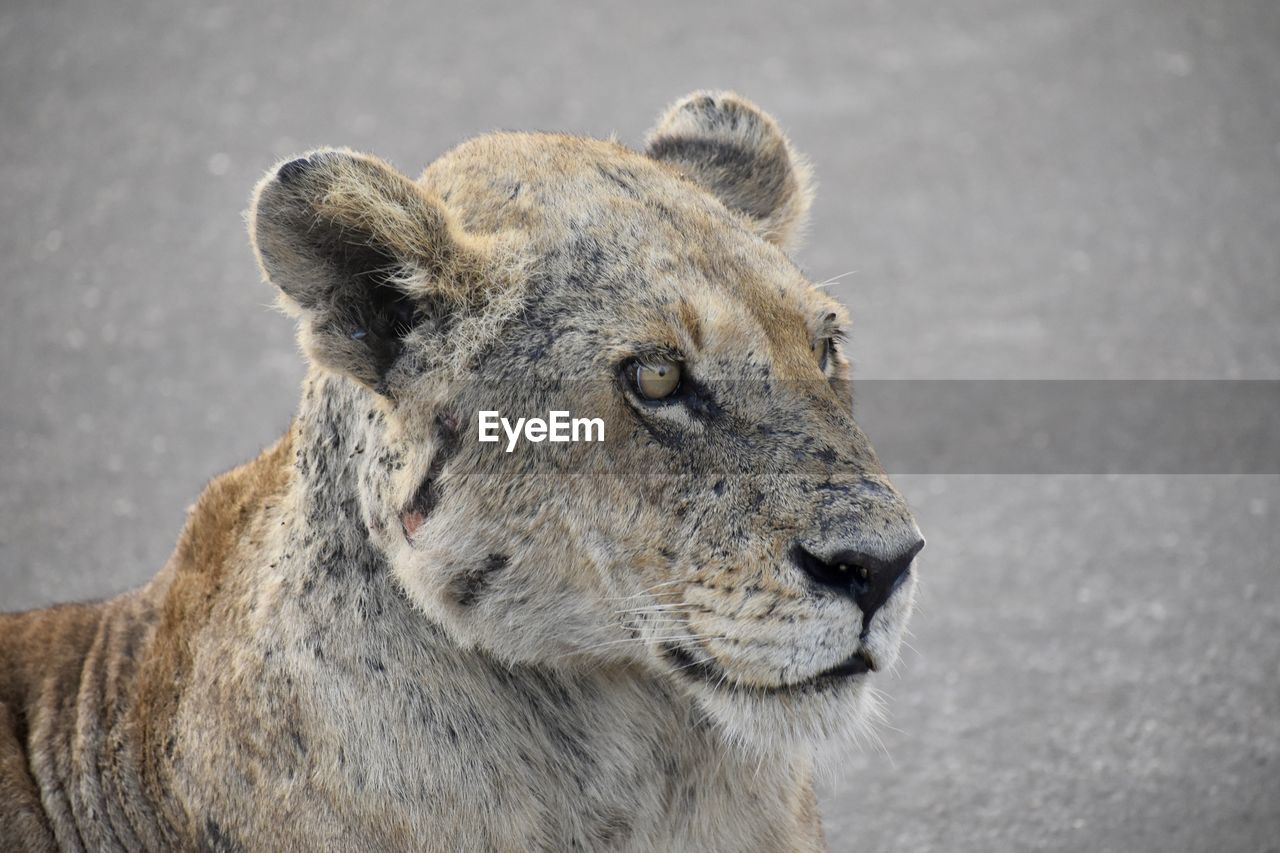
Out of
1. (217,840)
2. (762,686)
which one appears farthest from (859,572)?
(217,840)

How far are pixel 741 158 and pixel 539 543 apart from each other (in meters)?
1.31

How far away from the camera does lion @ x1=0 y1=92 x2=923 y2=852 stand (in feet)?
9.84

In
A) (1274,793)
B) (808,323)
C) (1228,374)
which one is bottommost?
(1274,793)

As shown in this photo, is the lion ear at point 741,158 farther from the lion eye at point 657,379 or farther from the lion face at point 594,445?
the lion eye at point 657,379

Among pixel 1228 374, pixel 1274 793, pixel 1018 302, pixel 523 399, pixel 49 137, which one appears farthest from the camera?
pixel 49 137

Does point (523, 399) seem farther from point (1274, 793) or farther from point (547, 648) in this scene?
point (1274, 793)

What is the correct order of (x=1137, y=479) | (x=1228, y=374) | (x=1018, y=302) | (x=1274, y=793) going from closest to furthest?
(x=1274, y=793) < (x=1137, y=479) < (x=1228, y=374) < (x=1018, y=302)

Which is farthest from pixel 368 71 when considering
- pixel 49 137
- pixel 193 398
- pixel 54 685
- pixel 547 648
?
pixel 547 648

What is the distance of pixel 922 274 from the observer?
8.02m

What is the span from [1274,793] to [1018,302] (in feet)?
11.3

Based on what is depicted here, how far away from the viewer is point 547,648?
312 centimetres

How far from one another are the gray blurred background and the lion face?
2.14m

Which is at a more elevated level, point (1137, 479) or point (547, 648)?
point (1137, 479)

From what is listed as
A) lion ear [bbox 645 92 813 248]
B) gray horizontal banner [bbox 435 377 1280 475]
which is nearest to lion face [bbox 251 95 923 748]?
lion ear [bbox 645 92 813 248]
